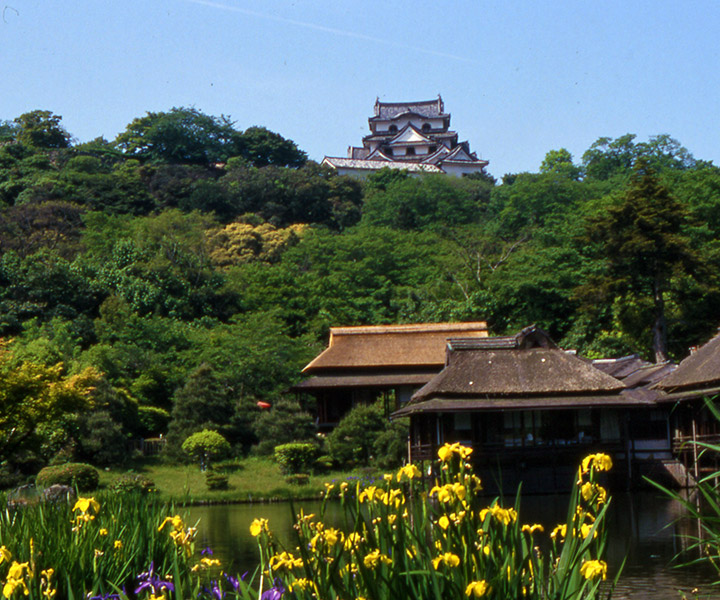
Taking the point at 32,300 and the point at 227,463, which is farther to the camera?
the point at 32,300

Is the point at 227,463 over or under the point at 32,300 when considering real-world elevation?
under

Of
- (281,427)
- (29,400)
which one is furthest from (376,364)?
(29,400)

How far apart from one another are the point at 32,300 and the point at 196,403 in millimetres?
15605

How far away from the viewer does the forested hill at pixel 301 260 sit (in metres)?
33.7

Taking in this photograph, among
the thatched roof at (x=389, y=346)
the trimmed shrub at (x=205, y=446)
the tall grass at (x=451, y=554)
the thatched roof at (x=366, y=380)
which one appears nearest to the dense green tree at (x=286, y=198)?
the thatched roof at (x=389, y=346)

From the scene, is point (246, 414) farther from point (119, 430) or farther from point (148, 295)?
point (148, 295)

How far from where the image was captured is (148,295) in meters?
43.4

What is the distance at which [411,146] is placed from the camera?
82625 millimetres

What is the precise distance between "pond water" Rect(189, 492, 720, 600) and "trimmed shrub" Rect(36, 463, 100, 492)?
301 cm

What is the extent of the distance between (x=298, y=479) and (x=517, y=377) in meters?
6.64

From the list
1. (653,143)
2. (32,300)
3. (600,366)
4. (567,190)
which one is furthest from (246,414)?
(653,143)

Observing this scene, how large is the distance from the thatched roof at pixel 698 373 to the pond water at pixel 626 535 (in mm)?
2919

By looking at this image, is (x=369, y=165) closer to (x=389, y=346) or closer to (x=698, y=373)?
(x=389, y=346)

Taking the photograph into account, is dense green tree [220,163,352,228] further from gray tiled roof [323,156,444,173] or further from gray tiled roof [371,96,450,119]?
gray tiled roof [371,96,450,119]
